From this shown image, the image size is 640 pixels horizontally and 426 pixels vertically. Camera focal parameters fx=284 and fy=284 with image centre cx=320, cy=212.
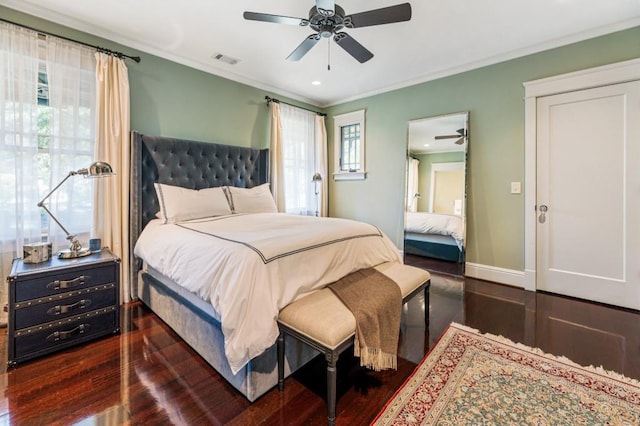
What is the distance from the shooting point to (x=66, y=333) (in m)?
2.07

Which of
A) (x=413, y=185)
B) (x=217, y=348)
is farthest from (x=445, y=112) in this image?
(x=217, y=348)

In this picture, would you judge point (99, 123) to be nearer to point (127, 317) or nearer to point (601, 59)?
point (127, 317)

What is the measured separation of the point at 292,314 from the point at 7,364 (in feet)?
6.57

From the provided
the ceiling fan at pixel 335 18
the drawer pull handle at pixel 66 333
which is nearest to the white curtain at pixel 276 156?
the ceiling fan at pixel 335 18

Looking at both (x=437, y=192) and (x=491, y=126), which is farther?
(x=437, y=192)

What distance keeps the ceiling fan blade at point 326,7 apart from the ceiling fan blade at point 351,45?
0.96ft

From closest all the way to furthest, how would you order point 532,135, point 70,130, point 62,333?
point 62,333, point 70,130, point 532,135

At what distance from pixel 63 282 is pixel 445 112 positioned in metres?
4.48

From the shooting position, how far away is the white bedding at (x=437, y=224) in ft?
12.5

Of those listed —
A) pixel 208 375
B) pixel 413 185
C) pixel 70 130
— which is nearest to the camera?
pixel 208 375

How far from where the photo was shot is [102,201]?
2.82m

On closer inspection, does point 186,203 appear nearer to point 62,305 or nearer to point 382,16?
point 62,305

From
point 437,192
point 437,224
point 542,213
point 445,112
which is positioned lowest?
point 437,224

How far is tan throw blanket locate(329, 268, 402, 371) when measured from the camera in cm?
156
